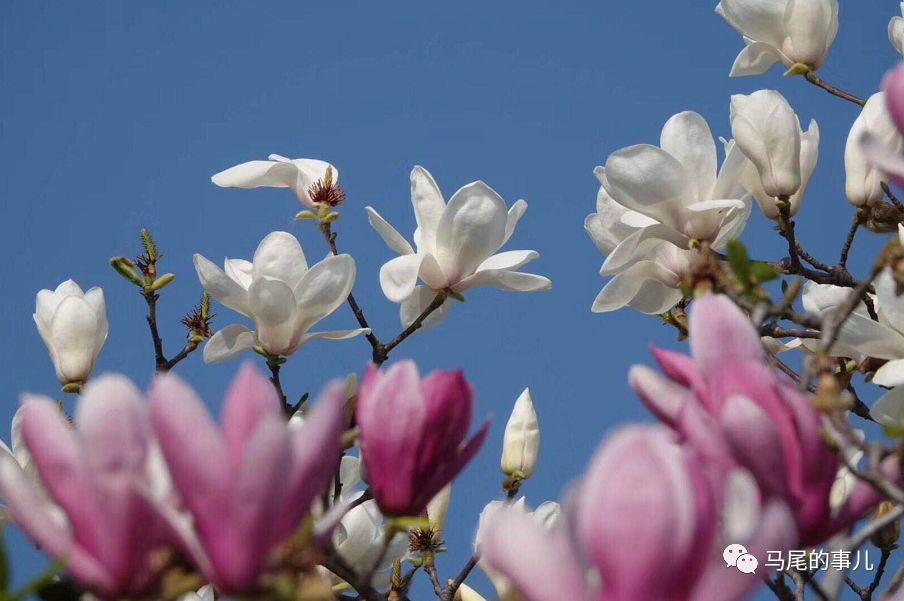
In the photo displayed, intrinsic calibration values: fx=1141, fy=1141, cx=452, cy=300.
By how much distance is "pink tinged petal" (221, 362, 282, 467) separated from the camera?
59 centimetres

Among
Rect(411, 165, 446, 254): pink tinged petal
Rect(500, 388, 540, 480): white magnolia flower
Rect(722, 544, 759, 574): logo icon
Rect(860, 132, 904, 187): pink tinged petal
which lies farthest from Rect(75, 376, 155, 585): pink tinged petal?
Rect(500, 388, 540, 480): white magnolia flower

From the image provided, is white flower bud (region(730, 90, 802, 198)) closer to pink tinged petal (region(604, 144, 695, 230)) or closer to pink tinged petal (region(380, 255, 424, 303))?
pink tinged petal (region(604, 144, 695, 230))

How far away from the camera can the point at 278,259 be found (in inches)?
67.6

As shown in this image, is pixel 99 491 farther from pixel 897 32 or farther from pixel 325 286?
pixel 897 32

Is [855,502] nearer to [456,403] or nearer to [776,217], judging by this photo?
[456,403]

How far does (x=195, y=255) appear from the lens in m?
1.65

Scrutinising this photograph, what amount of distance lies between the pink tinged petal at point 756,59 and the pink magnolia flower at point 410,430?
1695mm

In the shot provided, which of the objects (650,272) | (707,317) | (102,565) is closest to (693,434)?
(707,317)

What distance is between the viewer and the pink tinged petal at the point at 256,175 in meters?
1.88

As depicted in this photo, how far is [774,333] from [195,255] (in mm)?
819

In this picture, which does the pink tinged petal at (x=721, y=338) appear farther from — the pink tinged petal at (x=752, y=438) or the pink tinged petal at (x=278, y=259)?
the pink tinged petal at (x=278, y=259)

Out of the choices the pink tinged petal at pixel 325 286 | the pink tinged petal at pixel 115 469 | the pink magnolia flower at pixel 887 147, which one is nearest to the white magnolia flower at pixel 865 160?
the pink tinged petal at pixel 325 286

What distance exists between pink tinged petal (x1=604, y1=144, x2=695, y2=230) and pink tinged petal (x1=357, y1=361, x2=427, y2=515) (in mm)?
963

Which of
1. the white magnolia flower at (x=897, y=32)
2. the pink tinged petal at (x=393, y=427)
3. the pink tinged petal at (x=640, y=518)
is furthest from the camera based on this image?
the white magnolia flower at (x=897, y=32)
